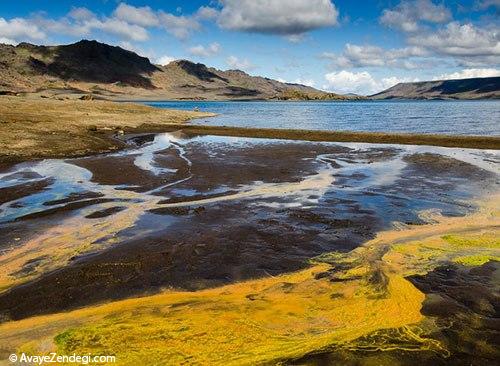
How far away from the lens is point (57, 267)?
1091 centimetres

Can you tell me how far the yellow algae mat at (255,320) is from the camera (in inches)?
283

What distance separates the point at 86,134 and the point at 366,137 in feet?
87.4

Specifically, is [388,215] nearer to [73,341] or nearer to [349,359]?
[349,359]

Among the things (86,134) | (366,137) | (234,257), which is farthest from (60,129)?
(234,257)

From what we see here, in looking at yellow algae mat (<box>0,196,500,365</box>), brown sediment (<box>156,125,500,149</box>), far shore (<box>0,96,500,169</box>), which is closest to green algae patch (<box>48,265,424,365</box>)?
yellow algae mat (<box>0,196,500,365</box>)

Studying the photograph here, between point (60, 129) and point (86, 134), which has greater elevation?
point (60, 129)

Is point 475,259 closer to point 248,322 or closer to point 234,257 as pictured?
point 234,257

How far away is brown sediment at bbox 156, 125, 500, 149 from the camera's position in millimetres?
37000

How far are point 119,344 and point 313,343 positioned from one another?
331 cm

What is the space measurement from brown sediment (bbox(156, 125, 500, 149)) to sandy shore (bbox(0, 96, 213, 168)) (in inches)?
355

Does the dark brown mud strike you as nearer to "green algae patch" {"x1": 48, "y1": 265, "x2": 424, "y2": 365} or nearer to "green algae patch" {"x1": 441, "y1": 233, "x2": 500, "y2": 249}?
"green algae patch" {"x1": 48, "y1": 265, "x2": 424, "y2": 365}

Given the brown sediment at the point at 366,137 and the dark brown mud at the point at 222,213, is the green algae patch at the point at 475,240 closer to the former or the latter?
the dark brown mud at the point at 222,213

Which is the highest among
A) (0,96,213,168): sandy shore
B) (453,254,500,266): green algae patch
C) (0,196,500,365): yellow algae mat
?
(0,96,213,168): sandy shore

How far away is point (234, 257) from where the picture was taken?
11.6 m
